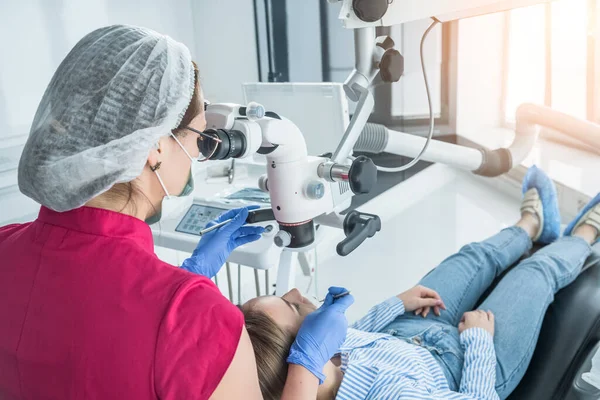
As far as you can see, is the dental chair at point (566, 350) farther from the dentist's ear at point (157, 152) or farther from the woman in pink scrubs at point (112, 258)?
the dentist's ear at point (157, 152)

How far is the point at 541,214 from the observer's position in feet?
7.00

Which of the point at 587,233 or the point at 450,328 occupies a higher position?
the point at 587,233

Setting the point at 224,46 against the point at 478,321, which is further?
the point at 224,46

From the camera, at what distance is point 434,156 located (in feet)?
5.18

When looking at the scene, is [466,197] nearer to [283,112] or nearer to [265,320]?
[283,112]

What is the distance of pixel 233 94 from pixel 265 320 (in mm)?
1579

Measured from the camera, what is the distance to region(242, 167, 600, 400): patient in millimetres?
1162

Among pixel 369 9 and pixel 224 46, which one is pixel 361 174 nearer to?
pixel 369 9

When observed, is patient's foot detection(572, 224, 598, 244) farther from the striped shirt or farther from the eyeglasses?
the eyeglasses

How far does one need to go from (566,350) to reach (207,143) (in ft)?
3.83

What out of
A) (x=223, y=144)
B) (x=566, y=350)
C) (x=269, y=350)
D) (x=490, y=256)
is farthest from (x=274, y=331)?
(x=490, y=256)

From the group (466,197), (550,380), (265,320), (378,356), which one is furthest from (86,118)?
(466,197)

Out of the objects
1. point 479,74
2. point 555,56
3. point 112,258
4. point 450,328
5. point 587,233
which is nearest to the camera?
point 112,258

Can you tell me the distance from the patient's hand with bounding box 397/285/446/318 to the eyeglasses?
98 cm
